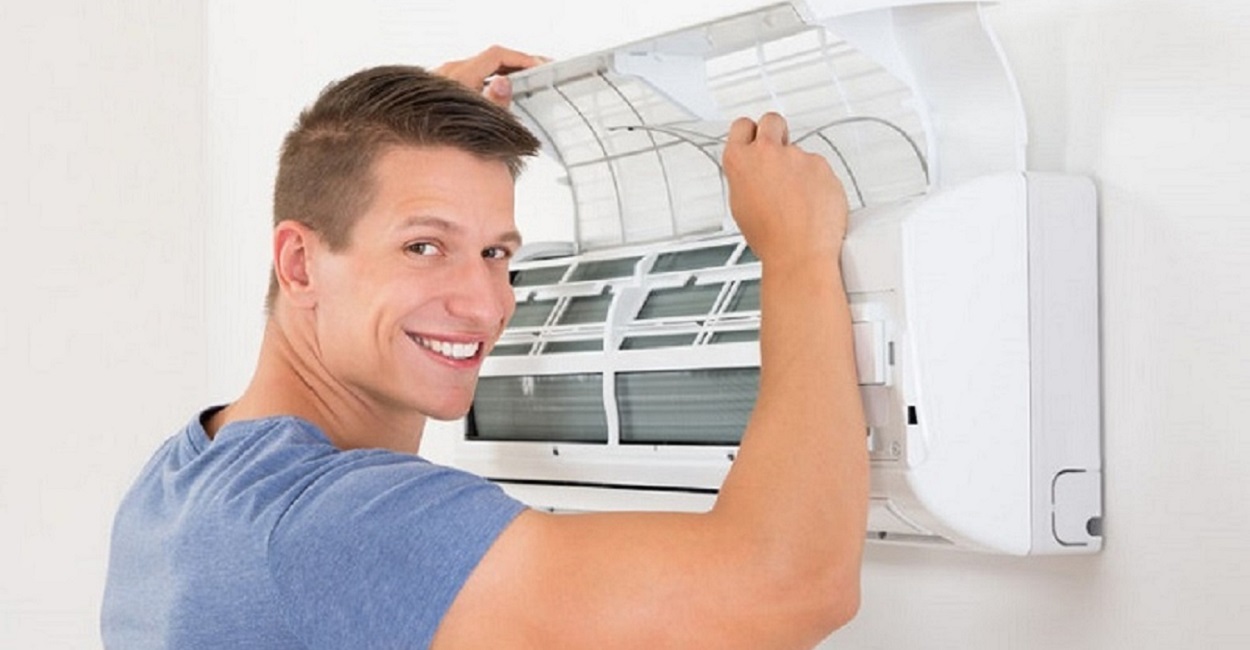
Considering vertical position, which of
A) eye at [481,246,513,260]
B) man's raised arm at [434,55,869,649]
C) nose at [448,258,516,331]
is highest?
eye at [481,246,513,260]

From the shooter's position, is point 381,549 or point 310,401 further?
point 310,401

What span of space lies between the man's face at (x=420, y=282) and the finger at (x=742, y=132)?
209 millimetres

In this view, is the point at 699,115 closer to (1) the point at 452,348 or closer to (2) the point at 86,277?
(1) the point at 452,348

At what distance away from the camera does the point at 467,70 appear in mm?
1941

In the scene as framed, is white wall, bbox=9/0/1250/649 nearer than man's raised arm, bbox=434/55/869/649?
No

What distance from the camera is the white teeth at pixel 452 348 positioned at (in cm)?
161

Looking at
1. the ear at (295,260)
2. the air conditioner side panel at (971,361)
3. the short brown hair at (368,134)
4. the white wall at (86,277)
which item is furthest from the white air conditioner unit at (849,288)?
the white wall at (86,277)

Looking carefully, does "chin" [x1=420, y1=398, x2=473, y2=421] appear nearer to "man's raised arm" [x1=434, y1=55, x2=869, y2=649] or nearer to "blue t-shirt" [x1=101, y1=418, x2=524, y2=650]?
"blue t-shirt" [x1=101, y1=418, x2=524, y2=650]

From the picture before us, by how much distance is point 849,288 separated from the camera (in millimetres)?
1477

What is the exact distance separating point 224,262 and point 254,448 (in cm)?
174

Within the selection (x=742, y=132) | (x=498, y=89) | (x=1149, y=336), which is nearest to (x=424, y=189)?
(x=742, y=132)

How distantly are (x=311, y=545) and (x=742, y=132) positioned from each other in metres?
0.48

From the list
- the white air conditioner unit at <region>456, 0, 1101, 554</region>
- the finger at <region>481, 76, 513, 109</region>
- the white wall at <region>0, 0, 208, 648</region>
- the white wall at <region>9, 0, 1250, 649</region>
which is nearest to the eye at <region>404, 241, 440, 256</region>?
the white air conditioner unit at <region>456, 0, 1101, 554</region>

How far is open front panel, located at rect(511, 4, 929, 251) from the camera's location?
1627 millimetres
